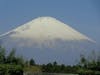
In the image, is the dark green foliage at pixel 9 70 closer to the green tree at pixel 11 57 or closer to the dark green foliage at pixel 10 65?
the dark green foliage at pixel 10 65

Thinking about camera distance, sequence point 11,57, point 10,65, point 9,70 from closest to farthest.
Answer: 1. point 9,70
2. point 10,65
3. point 11,57

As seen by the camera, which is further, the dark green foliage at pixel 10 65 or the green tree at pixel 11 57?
the green tree at pixel 11 57

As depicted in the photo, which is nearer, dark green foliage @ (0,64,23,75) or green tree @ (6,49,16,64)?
dark green foliage @ (0,64,23,75)

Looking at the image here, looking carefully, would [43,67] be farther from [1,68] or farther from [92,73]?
[1,68]

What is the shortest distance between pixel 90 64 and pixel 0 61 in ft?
64.0

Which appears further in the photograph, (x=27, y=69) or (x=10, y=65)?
(x=27, y=69)

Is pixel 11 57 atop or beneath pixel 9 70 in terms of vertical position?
atop

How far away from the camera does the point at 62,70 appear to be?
3497 inches

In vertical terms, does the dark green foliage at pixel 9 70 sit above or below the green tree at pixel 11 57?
below

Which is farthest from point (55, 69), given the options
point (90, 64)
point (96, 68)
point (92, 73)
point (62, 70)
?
point (92, 73)

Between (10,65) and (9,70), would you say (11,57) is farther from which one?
(9,70)

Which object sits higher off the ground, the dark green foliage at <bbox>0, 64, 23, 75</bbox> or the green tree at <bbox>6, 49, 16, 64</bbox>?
the green tree at <bbox>6, 49, 16, 64</bbox>

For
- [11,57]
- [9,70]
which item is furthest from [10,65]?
[11,57]

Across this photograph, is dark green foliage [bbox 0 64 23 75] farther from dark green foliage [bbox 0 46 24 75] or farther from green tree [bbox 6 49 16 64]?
green tree [bbox 6 49 16 64]
